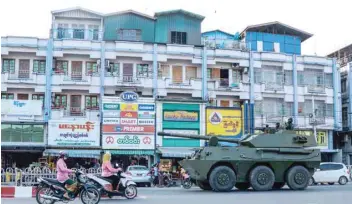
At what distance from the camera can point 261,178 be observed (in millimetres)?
17531

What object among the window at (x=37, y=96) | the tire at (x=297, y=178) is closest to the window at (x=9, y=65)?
the window at (x=37, y=96)

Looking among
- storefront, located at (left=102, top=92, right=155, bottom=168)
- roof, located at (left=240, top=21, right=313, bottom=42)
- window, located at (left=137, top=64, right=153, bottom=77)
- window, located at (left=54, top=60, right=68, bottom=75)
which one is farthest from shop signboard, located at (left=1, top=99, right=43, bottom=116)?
roof, located at (left=240, top=21, right=313, bottom=42)

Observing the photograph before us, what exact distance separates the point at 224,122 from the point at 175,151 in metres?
4.39

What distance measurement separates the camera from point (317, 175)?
2741cm

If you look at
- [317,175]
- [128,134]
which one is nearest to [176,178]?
[128,134]

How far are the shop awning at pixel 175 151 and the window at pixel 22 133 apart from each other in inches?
323

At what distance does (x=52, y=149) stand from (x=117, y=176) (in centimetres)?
1858

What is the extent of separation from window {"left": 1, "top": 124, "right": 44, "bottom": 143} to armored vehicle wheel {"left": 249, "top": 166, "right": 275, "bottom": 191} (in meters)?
18.7

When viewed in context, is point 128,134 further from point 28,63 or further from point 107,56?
point 28,63

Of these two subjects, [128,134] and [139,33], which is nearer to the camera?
[128,134]

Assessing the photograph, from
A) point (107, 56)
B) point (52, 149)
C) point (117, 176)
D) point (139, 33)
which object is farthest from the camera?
point (139, 33)

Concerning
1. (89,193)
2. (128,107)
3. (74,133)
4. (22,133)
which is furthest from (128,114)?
(89,193)

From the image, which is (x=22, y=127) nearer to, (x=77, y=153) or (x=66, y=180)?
(x=77, y=153)

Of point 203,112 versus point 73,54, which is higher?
point 73,54
